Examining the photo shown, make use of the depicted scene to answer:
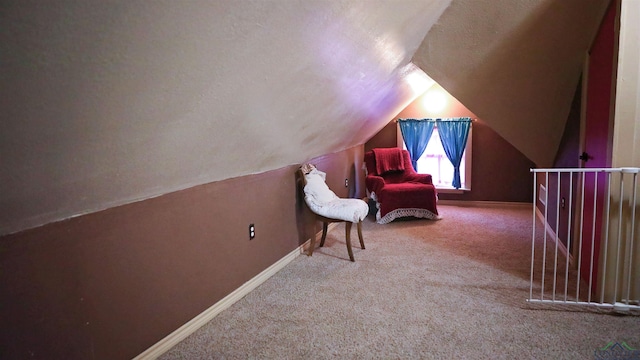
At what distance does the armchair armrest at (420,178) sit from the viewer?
18.7 feet

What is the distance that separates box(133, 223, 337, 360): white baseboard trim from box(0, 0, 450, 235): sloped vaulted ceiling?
0.81 metres

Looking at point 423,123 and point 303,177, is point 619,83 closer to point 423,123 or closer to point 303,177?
point 303,177

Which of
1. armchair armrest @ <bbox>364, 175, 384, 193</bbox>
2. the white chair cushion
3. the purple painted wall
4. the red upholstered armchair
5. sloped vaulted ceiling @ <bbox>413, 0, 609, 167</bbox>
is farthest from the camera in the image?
armchair armrest @ <bbox>364, 175, 384, 193</bbox>

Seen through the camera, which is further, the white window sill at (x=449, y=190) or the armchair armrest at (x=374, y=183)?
the white window sill at (x=449, y=190)

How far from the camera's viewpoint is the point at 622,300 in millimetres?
2588

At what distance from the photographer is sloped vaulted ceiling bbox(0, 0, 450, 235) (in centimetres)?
107

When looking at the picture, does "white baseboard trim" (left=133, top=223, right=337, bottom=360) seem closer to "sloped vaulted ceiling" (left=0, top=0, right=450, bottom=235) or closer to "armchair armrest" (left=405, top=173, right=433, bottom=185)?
"sloped vaulted ceiling" (left=0, top=0, right=450, bottom=235)

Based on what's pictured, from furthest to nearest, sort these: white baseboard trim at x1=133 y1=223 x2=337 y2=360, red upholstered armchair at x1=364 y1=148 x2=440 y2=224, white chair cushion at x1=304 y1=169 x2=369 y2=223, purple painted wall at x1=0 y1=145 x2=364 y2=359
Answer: red upholstered armchair at x1=364 y1=148 x2=440 y2=224 → white chair cushion at x1=304 y1=169 x2=369 y2=223 → white baseboard trim at x1=133 y1=223 x2=337 y2=360 → purple painted wall at x1=0 y1=145 x2=364 y2=359

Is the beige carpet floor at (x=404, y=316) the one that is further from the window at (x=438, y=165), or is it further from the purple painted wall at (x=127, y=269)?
the window at (x=438, y=165)

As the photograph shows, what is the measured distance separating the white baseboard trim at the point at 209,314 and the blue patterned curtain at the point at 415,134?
3.32m

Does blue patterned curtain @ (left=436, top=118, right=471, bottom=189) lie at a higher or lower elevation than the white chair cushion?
higher

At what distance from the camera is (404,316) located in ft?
8.63

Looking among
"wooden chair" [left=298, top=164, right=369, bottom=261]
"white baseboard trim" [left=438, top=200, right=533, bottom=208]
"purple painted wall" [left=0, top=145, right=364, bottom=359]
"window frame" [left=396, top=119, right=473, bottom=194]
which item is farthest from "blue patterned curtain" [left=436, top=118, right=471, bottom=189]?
"purple painted wall" [left=0, top=145, right=364, bottom=359]

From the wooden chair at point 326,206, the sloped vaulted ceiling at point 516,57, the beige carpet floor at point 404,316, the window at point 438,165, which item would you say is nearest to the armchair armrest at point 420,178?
the window at point 438,165
